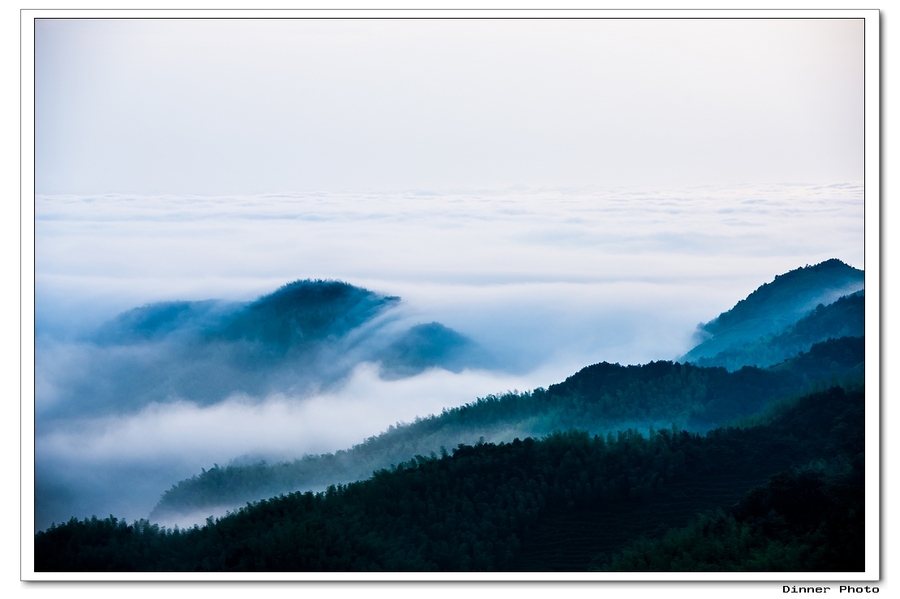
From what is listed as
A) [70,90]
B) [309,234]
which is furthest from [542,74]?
[70,90]

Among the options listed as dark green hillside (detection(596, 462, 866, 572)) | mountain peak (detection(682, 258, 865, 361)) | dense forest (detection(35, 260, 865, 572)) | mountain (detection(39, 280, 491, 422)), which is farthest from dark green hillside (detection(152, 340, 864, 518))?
→ dark green hillside (detection(596, 462, 866, 572))

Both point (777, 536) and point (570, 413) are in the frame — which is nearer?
point (777, 536)

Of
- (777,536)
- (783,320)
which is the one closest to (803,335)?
(783,320)

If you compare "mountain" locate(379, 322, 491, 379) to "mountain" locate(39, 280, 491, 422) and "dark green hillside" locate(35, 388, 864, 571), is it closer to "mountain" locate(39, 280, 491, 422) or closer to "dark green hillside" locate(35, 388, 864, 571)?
"mountain" locate(39, 280, 491, 422)

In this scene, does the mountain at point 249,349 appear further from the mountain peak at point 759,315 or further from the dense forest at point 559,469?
the mountain peak at point 759,315

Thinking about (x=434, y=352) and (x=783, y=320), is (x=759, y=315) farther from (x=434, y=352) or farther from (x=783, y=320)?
(x=434, y=352)
